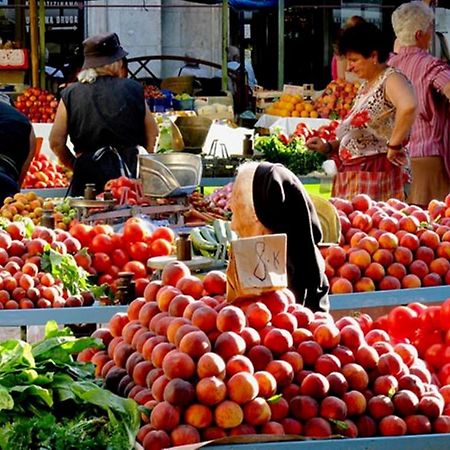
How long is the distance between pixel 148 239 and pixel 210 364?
2.68m

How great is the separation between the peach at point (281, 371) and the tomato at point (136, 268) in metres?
2.42

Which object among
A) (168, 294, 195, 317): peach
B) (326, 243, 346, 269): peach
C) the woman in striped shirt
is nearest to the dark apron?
the woman in striped shirt

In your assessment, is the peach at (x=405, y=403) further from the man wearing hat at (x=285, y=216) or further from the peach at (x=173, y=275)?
the peach at (x=173, y=275)

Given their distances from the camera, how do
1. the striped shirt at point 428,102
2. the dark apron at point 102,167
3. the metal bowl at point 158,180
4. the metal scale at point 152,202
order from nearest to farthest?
1. the metal scale at point 152,202
2. the metal bowl at point 158,180
3. the striped shirt at point 428,102
4. the dark apron at point 102,167

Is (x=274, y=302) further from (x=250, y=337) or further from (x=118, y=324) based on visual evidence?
(x=118, y=324)

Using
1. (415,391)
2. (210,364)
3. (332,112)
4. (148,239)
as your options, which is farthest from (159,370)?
(332,112)

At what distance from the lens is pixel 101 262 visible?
5434mm

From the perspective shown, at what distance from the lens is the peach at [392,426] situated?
3.08 m

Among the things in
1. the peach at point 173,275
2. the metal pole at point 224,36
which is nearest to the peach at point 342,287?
the peach at point 173,275

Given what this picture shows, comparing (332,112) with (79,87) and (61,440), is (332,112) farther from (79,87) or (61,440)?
(61,440)

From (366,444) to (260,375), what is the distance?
0.32m

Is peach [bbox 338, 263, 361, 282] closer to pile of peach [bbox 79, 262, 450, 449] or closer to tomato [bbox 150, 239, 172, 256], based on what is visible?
tomato [bbox 150, 239, 172, 256]

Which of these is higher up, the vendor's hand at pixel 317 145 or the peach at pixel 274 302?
the vendor's hand at pixel 317 145

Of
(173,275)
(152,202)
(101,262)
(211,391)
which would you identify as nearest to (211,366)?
(211,391)
